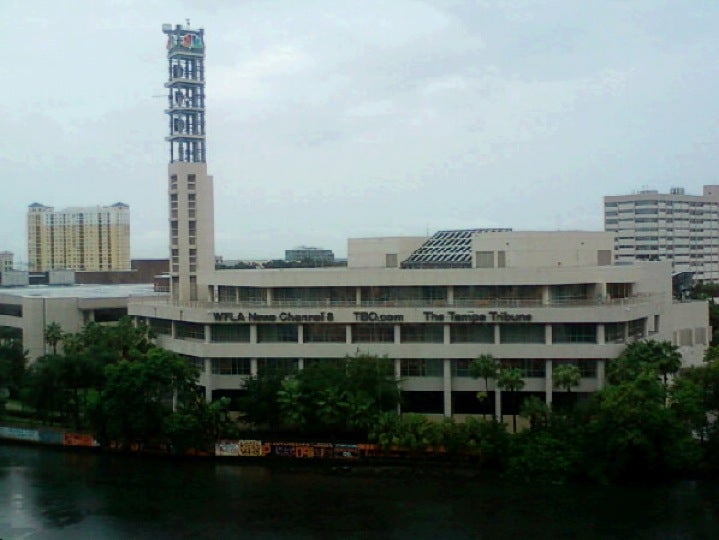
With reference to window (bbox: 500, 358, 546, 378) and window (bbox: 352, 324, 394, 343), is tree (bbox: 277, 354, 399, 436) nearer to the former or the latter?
window (bbox: 352, 324, 394, 343)

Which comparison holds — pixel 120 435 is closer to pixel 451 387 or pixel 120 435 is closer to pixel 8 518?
pixel 8 518

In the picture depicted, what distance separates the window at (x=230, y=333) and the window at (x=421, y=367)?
9368 millimetres

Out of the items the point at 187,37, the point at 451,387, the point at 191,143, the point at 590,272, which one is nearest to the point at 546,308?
the point at 590,272

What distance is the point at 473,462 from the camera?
42.3 meters

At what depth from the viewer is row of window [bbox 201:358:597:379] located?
154 feet

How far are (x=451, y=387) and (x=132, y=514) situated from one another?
19891 mm

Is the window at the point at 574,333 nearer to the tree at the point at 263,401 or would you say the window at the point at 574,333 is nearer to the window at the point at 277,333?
the window at the point at 277,333

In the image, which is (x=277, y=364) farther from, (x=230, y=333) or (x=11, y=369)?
(x=11, y=369)

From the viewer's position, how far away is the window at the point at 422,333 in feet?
160

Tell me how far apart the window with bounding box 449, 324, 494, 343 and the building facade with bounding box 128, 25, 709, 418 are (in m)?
0.06

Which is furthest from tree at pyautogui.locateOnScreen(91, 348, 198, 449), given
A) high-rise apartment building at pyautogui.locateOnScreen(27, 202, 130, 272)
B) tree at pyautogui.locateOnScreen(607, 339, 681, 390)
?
high-rise apartment building at pyautogui.locateOnScreen(27, 202, 130, 272)

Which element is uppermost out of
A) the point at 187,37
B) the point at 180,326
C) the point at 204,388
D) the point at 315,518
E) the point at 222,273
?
the point at 187,37

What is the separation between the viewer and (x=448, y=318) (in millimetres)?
47938

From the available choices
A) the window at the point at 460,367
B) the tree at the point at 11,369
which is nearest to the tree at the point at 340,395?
the window at the point at 460,367
